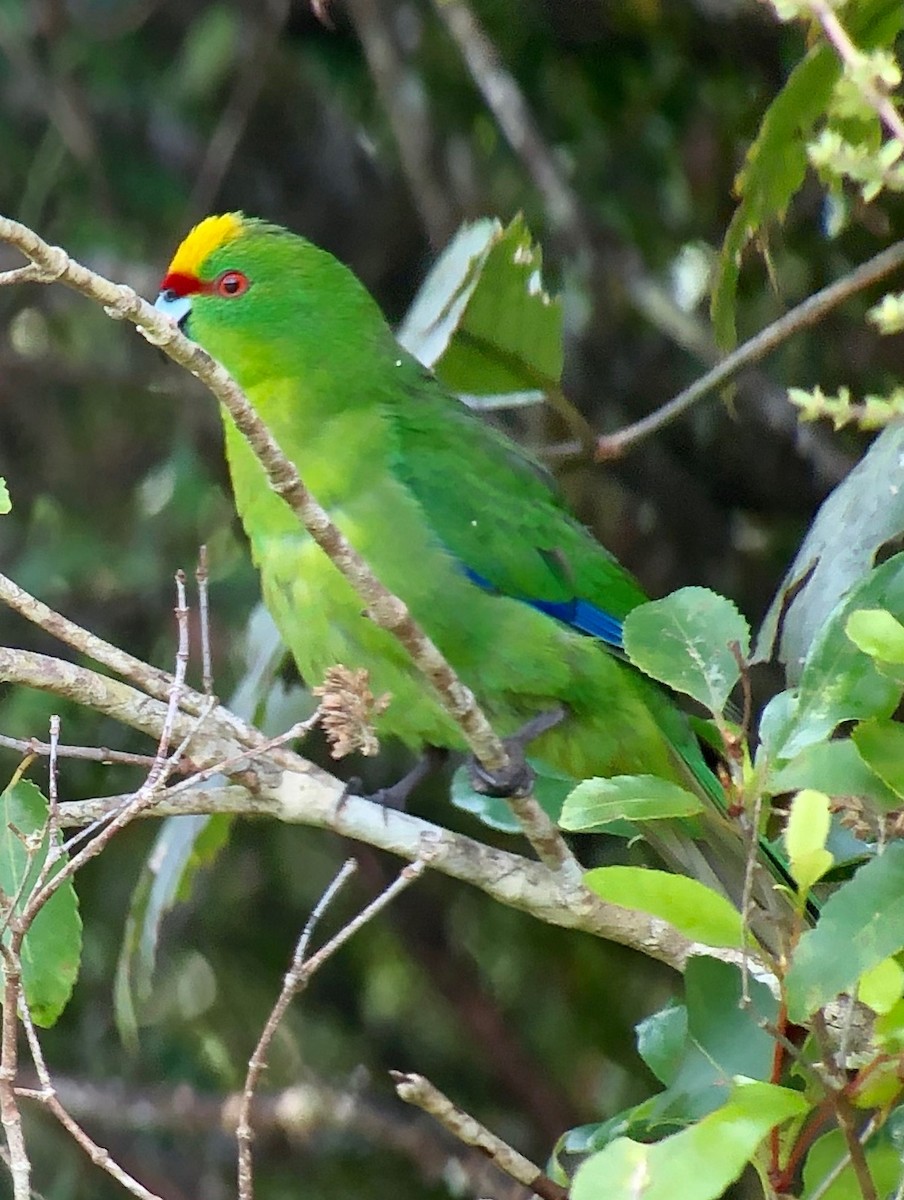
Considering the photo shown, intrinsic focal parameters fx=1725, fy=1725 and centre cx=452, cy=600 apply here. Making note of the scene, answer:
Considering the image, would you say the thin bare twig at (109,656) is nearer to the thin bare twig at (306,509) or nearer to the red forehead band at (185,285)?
the thin bare twig at (306,509)

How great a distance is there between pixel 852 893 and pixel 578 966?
2298 millimetres

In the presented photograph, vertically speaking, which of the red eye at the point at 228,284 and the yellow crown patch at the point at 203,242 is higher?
the yellow crown patch at the point at 203,242

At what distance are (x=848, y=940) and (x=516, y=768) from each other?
2.26 feet

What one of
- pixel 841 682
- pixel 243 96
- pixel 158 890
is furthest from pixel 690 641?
pixel 243 96

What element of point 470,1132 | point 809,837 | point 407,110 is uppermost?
point 407,110

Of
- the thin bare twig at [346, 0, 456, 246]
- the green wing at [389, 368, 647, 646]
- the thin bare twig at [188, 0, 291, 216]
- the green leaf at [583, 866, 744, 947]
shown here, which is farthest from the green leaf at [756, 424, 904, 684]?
the thin bare twig at [188, 0, 291, 216]

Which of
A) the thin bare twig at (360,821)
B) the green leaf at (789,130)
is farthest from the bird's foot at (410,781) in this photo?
the green leaf at (789,130)

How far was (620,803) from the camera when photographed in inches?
54.6

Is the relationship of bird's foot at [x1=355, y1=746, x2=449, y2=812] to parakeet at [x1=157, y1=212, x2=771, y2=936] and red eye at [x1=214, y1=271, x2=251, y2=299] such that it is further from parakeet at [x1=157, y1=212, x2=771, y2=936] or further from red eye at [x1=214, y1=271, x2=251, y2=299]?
red eye at [x1=214, y1=271, x2=251, y2=299]

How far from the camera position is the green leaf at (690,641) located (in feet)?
4.77

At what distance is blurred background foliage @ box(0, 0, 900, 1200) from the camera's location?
3.12 meters

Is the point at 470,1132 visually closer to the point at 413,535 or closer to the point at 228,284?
the point at 413,535

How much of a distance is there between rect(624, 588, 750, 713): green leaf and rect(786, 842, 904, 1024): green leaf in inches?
9.8

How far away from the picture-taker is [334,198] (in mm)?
3584
